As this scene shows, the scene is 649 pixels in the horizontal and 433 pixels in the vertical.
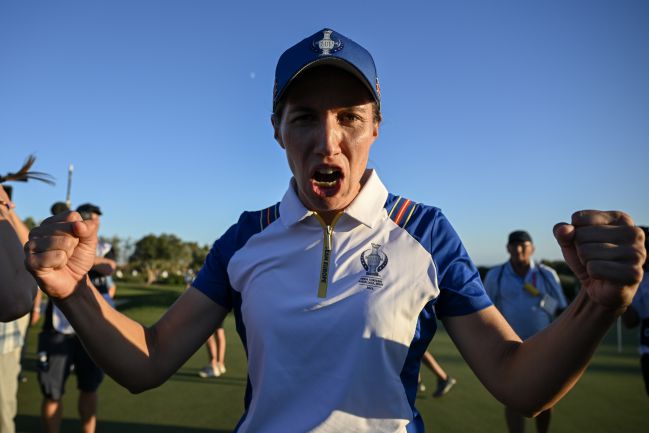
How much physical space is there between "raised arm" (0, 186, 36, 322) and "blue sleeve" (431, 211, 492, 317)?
1512 millimetres

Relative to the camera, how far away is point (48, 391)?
14.9 ft

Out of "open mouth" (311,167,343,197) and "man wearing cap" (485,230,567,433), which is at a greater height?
"open mouth" (311,167,343,197)

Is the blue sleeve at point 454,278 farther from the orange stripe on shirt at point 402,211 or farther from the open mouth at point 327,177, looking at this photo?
the open mouth at point 327,177

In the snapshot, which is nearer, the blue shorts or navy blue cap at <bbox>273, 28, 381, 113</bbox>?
navy blue cap at <bbox>273, 28, 381, 113</bbox>

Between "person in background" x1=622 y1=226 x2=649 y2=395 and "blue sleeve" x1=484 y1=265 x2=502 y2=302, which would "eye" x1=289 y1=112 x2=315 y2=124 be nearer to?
"person in background" x1=622 y1=226 x2=649 y2=395

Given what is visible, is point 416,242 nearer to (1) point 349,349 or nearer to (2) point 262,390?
(1) point 349,349

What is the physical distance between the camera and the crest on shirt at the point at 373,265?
4.86 feet

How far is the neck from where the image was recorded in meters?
5.80

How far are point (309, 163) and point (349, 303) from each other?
1.64ft

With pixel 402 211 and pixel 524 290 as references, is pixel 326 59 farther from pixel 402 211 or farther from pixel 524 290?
pixel 524 290

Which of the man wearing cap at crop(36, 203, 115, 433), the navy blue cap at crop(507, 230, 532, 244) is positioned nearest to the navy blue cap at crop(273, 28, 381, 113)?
the man wearing cap at crop(36, 203, 115, 433)

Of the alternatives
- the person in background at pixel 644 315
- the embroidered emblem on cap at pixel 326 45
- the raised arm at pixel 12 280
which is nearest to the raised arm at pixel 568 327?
the embroidered emblem on cap at pixel 326 45

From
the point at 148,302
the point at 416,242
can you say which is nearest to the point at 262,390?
the point at 416,242

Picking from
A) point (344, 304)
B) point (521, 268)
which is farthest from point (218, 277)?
point (521, 268)
